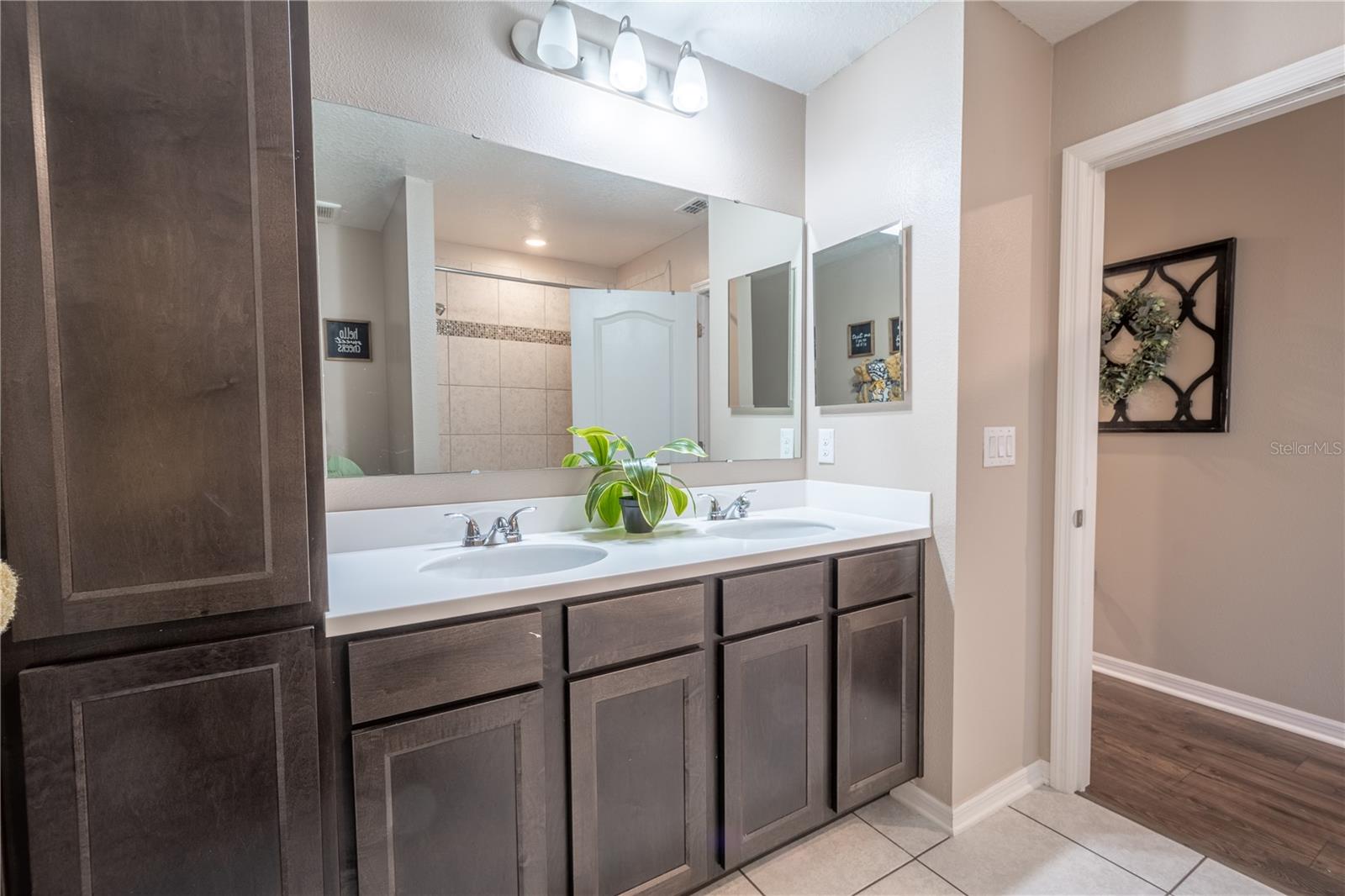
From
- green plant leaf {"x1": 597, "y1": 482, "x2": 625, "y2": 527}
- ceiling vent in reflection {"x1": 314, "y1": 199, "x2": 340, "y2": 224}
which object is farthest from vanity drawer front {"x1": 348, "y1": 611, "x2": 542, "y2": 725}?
ceiling vent in reflection {"x1": 314, "y1": 199, "x2": 340, "y2": 224}

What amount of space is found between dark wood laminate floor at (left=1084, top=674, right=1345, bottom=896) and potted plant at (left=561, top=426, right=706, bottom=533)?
5.50ft

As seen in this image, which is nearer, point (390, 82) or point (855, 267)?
point (390, 82)

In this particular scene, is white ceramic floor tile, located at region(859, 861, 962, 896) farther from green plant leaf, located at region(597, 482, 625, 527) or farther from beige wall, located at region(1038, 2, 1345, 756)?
green plant leaf, located at region(597, 482, 625, 527)

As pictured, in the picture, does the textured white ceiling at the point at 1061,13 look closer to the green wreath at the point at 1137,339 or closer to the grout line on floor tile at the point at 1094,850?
the green wreath at the point at 1137,339

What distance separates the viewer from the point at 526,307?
1.76 m

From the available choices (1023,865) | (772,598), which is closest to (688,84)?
(772,598)

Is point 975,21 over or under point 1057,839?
over

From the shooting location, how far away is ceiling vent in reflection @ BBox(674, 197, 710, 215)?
6.56ft

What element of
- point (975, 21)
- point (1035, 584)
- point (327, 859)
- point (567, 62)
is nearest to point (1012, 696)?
point (1035, 584)

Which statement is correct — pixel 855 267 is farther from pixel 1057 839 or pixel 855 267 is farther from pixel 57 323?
pixel 57 323

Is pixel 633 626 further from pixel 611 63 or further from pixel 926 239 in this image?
pixel 611 63

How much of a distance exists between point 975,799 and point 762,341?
1638 millimetres

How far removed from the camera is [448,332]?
1640mm

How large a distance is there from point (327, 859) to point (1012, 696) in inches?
75.6
